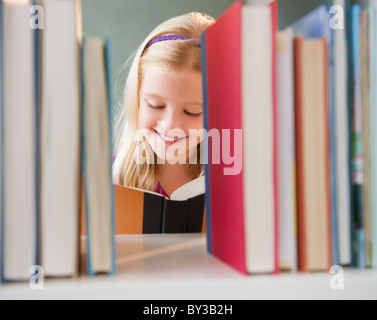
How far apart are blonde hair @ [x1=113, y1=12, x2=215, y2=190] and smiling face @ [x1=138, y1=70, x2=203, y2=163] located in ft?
0.13

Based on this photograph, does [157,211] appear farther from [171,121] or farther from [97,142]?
[97,142]

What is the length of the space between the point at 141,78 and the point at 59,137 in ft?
4.84

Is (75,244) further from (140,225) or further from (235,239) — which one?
(140,225)

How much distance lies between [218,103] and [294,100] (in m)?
0.11

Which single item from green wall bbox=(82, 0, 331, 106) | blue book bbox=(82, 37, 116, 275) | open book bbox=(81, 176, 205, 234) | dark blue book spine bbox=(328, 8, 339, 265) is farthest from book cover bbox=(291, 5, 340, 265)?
green wall bbox=(82, 0, 331, 106)

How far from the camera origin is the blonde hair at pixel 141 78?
69.9 inches

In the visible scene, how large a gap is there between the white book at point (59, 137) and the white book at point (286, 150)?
219 millimetres

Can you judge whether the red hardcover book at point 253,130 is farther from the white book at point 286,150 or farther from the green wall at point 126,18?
the green wall at point 126,18

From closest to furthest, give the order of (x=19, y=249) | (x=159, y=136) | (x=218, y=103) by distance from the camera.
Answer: (x=19, y=249) < (x=218, y=103) < (x=159, y=136)

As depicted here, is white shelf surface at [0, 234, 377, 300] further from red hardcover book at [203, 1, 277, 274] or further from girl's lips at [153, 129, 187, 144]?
girl's lips at [153, 129, 187, 144]

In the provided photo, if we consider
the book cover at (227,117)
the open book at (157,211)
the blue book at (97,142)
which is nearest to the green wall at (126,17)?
the open book at (157,211)

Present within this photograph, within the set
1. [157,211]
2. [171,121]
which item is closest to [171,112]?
[171,121]
